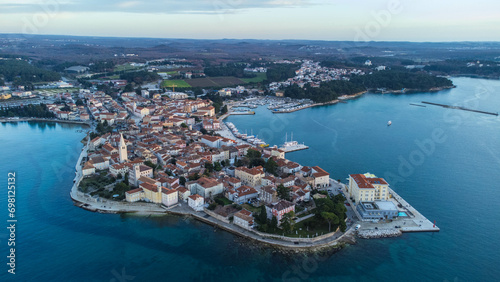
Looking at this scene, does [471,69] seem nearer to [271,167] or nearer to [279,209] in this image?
[271,167]

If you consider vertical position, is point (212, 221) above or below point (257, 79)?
below

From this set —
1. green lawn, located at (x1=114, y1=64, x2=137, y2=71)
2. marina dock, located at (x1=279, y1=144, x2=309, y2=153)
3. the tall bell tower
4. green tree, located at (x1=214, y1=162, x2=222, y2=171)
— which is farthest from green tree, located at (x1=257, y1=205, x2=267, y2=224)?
green lawn, located at (x1=114, y1=64, x2=137, y2=71)

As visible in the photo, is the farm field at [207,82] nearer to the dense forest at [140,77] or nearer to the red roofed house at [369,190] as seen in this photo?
the dense forest at [140,77]

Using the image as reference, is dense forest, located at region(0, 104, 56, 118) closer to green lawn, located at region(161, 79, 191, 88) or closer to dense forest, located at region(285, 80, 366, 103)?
green lawn, located at region(161, 79, 191, 88)

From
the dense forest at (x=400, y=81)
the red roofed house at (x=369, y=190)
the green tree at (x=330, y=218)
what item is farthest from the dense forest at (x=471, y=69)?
the green tree at (x=330, y=218)

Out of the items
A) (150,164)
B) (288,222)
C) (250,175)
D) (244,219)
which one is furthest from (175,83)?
(288,222)
